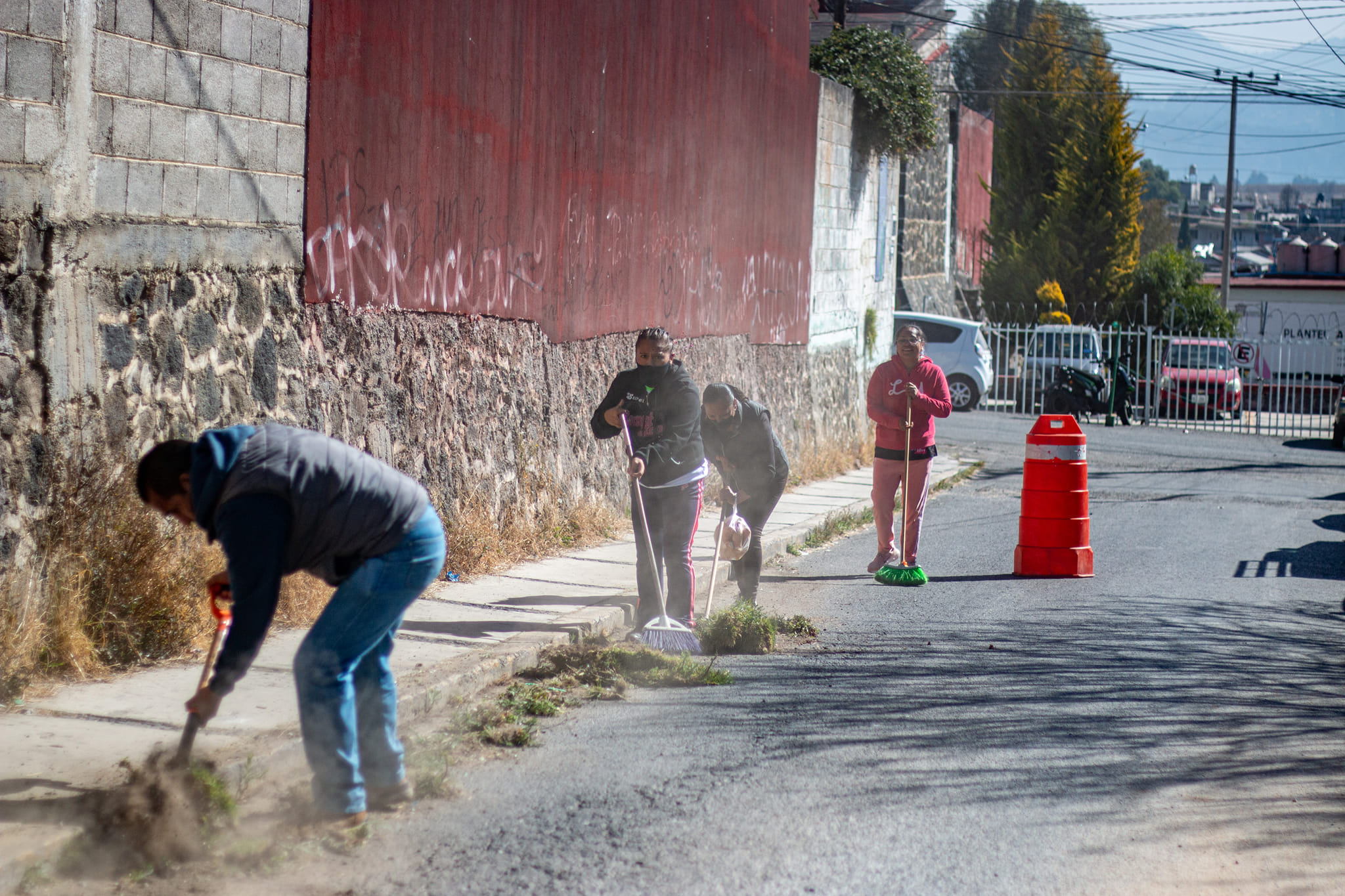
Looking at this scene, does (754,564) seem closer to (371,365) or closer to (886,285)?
(371,365)

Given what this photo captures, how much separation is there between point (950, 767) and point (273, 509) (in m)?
2.81

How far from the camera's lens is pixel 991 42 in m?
68.1

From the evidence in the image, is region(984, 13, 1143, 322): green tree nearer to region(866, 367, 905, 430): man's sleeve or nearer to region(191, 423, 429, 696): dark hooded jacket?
region(866, 367, 905, 430): man's sleeve

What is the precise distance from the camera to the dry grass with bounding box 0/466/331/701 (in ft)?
18.6

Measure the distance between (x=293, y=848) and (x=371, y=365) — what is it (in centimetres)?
450

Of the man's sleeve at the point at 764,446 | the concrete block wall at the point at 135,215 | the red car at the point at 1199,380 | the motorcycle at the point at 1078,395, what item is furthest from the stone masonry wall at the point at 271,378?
the red car at the point at 1199,380

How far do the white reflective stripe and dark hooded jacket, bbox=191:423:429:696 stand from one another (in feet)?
22.9

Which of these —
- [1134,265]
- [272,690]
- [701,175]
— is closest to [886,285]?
[701,175]

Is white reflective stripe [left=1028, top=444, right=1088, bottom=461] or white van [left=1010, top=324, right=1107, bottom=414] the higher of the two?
white van [left=1010, top=324, right=1107, bottom=414]

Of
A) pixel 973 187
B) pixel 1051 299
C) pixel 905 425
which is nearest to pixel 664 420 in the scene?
pixel 905 425

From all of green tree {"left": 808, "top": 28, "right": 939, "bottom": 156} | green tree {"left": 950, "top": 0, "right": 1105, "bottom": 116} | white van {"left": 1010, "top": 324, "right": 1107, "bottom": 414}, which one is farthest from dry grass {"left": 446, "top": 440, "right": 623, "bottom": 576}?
green tree {"left": 950, "top": 0, "right": 1105, "bottom": 116}

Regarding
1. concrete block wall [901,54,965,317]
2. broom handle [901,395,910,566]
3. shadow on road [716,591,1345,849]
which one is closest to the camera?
shadow on road [716,591,1345,849]

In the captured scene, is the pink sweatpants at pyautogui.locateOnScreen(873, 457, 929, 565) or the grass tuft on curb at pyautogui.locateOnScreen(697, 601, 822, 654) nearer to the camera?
the grass tuft on curb at pyautogui.locateOnScreen(697, 601, 822, 654)

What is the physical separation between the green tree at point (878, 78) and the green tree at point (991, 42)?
37.1m
